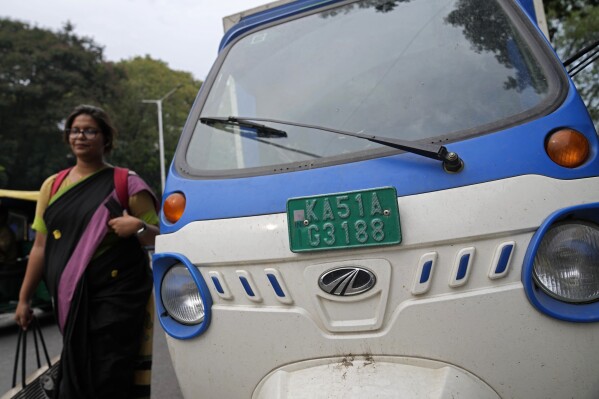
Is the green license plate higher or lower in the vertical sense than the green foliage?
lower

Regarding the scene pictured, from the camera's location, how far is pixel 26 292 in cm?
A: 284

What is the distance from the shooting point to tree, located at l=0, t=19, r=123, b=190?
28.0 metres

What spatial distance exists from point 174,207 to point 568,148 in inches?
51.1

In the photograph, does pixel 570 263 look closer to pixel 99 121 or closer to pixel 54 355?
pixel 99 121

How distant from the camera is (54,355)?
552 cm

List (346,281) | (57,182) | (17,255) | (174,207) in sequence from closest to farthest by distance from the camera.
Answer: (346,281)
(174,207)
(57,182)
(17,255)

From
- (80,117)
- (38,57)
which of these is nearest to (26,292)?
(80,117)

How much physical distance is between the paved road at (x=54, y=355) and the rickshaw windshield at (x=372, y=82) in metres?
2.63

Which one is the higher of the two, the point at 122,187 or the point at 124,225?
the point at 122,187

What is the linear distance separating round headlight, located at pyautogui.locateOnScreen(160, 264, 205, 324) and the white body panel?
0.32 ft

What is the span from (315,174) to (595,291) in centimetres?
87

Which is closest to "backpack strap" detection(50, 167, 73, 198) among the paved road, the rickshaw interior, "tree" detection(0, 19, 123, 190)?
the paved road

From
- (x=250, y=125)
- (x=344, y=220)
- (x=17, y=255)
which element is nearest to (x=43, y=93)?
(x=17, y=255)

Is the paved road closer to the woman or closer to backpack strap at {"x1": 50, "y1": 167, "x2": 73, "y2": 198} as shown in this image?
the woman
